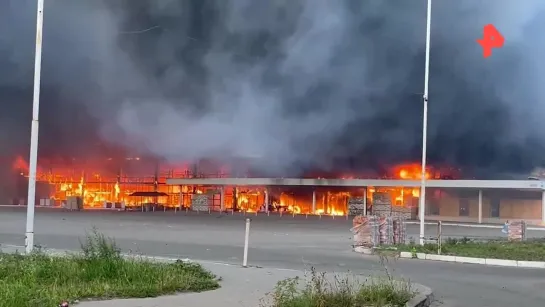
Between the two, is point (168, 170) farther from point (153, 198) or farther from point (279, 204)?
point (279, 204)

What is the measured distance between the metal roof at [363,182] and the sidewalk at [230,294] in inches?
1305

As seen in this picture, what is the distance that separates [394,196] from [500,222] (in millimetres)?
9658

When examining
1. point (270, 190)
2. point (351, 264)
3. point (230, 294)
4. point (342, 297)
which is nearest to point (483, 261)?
point (351, 264)

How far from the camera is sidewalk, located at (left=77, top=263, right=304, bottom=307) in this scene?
7.41 m

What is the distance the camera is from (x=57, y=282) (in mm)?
8102

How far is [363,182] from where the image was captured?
4822 centimetres

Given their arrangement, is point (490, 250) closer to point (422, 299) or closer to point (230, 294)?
point (422, 299)

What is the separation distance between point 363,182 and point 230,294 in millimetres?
40472

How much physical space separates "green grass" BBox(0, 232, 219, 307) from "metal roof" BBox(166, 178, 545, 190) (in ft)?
115

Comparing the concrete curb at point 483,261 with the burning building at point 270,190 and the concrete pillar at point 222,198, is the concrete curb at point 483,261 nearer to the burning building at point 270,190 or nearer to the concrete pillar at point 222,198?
the burning building at point 270,190

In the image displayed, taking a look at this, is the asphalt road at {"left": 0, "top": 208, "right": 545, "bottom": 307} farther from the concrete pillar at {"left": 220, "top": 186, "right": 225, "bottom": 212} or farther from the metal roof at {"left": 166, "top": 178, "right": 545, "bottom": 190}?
the concrete pillar at {"left": 220, "top": 186, "right": 225, "bottom": 212}

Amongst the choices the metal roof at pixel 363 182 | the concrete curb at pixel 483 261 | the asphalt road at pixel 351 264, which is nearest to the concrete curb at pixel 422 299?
the asphalt road at pixel 351 264

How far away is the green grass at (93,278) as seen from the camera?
7.39m

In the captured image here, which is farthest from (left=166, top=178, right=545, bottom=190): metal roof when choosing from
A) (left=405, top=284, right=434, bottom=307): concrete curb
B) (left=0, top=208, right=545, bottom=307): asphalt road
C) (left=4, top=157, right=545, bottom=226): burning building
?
(left=405, top=284, right=434, bottom=307): concrete curb
